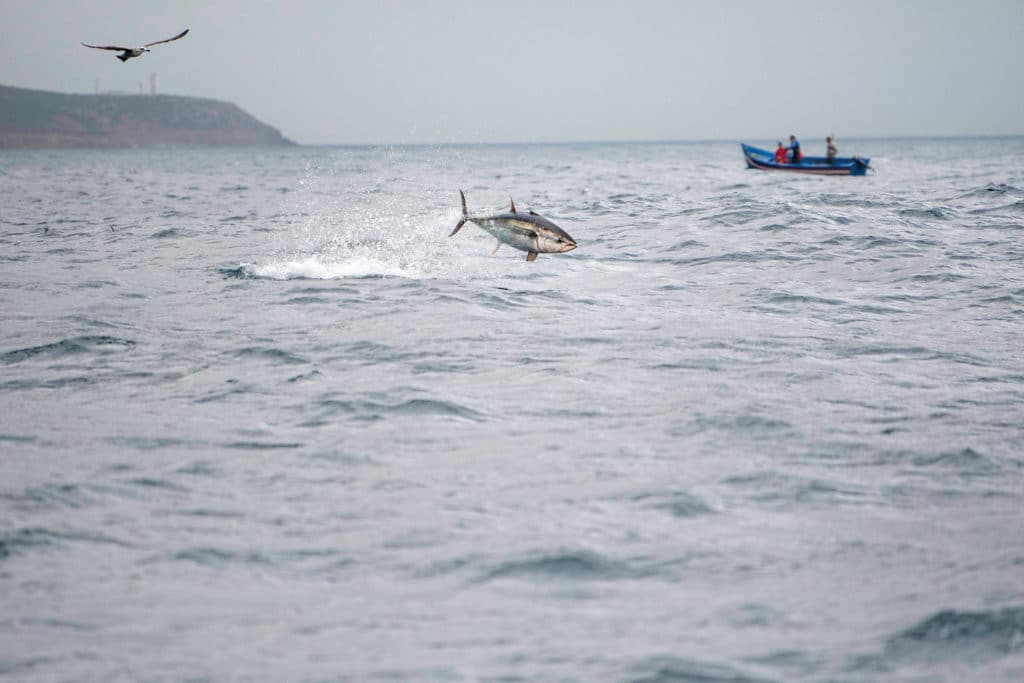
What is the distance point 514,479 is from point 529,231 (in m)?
7.78

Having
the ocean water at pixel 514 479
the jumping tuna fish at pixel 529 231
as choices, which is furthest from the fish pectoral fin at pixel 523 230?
the ocean water at pixel 514 479

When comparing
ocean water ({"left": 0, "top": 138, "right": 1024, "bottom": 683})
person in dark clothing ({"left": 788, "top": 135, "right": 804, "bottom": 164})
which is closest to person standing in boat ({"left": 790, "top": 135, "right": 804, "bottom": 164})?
person in dark clothing ({"left": 788, "top": 135, "right": 804, "bottom": 164})

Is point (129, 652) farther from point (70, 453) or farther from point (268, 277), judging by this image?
point (268, 277)

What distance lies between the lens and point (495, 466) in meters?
7.76

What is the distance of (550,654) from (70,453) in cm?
497

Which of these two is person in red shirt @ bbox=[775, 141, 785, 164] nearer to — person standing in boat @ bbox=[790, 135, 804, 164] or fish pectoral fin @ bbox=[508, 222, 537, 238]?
person standing in boat @ bbox=[790, 135, 804, 164]

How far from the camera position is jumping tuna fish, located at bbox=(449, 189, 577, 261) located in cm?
1459

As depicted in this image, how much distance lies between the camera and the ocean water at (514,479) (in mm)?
5059

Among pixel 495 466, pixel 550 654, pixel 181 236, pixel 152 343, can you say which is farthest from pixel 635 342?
pixel 181 236

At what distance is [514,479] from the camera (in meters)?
7.46

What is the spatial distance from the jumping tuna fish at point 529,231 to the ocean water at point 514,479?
0.97 meters

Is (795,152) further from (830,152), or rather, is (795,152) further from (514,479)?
(514,479)

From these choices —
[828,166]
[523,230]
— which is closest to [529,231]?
[523,230]

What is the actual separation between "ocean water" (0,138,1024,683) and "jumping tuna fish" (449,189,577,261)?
0.97 m
